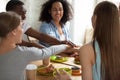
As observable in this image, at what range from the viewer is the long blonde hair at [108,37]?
1.44 m

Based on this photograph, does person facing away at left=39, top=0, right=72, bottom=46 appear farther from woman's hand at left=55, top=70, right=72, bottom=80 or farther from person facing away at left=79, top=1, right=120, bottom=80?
person facing away at left=79, top=1, right=120, bottom=80

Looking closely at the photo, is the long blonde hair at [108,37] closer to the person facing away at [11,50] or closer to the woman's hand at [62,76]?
the woman's hand at [62,76]

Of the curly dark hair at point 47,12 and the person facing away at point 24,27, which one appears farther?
the curly dark hair at point 47,12

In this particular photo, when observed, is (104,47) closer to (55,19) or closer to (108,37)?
(108,37)

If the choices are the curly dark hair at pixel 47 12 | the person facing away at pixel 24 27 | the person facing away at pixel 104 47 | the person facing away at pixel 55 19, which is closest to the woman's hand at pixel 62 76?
the person facing away at pixel 104 47

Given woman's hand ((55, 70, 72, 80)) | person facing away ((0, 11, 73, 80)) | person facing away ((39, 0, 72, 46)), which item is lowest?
woman's hand ((55, 70, 72, 80))

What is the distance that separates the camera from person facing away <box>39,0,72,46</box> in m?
3.12

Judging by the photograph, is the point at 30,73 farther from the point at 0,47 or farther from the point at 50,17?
the point at 50,17

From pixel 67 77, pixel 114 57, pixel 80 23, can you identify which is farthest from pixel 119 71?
pixel 80 23

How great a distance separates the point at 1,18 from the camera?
1.46m

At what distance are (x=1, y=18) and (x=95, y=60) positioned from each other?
627 mm

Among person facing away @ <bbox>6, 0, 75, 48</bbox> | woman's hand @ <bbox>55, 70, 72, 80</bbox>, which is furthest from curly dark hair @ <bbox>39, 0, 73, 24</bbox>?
woman's hand @ <bbox>55, 70, 72, 80</bbox>

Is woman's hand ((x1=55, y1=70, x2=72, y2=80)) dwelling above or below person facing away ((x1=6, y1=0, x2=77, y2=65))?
below

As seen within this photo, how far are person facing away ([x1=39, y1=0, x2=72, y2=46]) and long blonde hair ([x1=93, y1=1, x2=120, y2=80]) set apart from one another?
1.63 metres
